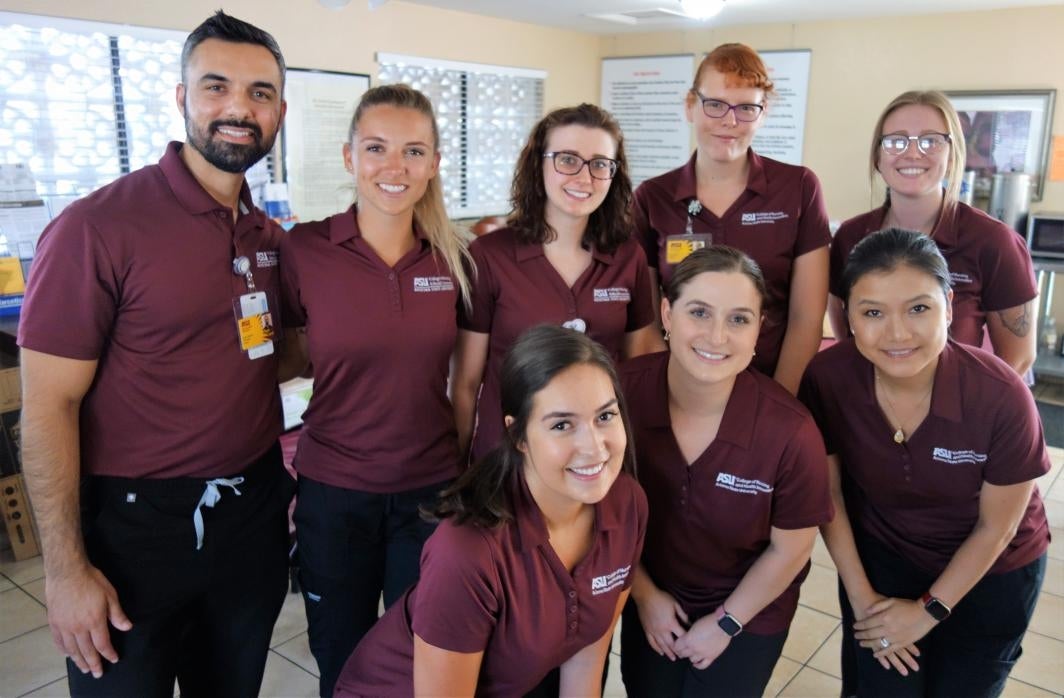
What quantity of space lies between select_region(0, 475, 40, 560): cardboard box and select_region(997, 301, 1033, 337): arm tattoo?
3.78m

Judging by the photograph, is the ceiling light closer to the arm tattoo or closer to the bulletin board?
the bulletin board

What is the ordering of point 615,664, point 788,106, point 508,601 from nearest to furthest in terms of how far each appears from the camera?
point 508,601 < point 615,664 < point 788,106

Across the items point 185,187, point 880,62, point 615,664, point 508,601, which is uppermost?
point 880,62

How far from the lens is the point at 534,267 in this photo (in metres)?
1.96

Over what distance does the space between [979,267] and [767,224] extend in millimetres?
567

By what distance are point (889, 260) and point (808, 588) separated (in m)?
1.94

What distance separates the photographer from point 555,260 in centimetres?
199

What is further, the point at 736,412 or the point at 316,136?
the point at 316,136

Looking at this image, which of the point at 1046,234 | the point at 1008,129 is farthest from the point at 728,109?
the point at 1008,129

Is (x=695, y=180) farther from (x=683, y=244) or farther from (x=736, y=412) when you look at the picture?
(x=736, y=412)

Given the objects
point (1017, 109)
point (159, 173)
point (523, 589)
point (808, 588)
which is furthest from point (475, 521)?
point (1017, 109)

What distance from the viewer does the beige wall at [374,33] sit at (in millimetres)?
4195

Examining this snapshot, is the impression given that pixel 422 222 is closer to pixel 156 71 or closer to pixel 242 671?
pixel 242 671

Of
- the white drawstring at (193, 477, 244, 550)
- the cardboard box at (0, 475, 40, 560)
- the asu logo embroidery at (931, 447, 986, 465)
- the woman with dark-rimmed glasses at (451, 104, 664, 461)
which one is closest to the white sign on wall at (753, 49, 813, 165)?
the woman with dark-rimmed glasses at (451, 104, 664, 461)
